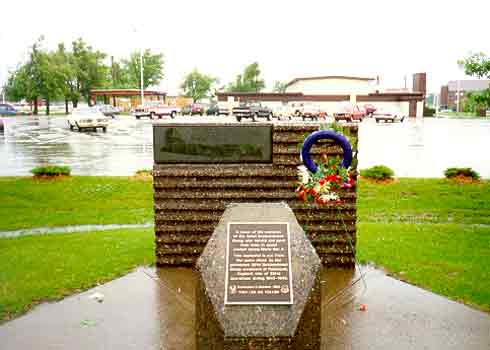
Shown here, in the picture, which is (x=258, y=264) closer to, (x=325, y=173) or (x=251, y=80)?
(x=325, y=173)

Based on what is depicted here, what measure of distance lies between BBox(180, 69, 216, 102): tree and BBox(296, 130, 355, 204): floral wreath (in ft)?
269

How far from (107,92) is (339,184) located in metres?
60.8

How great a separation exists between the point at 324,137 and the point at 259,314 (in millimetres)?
2662

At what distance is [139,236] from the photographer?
27.1 ft

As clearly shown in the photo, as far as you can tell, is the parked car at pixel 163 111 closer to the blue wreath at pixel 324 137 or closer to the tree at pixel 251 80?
the tree at pixel 251 80

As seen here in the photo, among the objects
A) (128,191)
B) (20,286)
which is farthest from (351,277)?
(128,191)

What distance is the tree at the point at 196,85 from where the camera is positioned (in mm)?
86562

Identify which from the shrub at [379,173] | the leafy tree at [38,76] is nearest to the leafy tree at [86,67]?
the leafy tree at [38,76]

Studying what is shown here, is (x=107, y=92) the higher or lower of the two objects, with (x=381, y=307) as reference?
higher

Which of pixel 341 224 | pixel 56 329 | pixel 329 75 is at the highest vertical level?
pixel 329 75

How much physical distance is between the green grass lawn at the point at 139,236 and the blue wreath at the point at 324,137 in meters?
1.66

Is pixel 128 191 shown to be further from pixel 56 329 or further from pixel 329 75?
pixel 329 75

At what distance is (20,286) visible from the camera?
19.1 feet

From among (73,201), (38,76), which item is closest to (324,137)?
(73,201)
